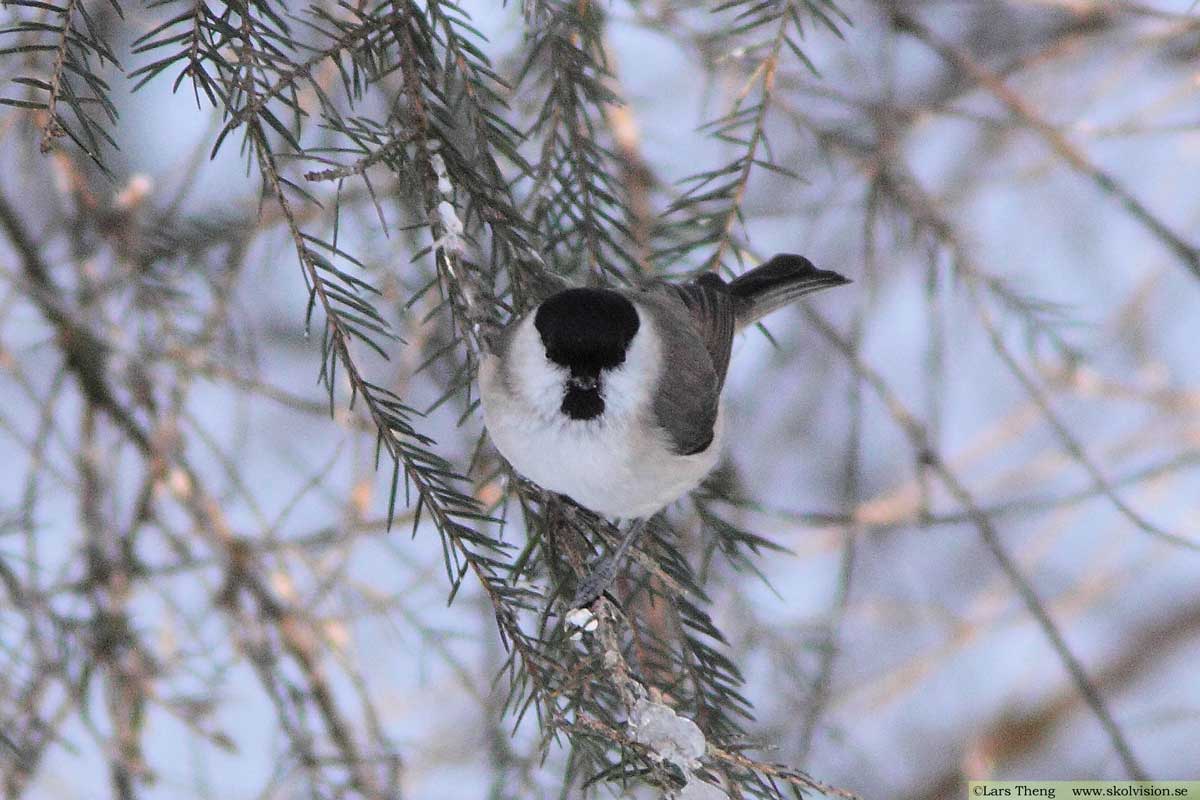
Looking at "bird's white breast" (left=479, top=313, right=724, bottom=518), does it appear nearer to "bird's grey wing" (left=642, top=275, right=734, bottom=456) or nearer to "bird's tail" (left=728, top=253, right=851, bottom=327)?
"bird's grey wing" (left=642, top=275, right=734, bottom=456)

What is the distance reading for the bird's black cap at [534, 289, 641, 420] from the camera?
1.33 metres

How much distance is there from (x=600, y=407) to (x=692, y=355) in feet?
0.84

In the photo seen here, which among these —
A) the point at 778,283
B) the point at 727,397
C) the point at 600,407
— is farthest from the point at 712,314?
the point at 727,397

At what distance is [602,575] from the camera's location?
49.9 inches

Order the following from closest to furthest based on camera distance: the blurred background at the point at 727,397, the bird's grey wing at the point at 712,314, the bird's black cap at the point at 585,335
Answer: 1. the bird's black cap at the point at 585,335
2. the blurred background at the point at 727,397
3. the bird's grey wing at the point at 712,314

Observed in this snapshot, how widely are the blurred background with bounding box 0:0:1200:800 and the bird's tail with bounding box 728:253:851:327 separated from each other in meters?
0.07

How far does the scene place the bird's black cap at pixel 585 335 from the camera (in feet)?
4.37

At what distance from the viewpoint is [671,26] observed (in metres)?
1.82

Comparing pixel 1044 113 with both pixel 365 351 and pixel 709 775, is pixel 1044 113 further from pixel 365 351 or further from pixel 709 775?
pixel 709 775

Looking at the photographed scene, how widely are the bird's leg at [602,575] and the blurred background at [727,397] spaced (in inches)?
3.5

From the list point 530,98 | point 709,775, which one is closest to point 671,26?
point 530,98

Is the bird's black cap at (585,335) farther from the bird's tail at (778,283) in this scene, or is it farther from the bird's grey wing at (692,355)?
the bird's tail at (778,283)

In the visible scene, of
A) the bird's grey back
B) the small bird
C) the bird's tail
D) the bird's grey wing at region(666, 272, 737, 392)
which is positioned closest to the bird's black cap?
the small bird

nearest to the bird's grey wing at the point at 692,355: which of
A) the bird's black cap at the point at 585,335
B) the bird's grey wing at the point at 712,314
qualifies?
the bird's grey wing at the point at 712,314
